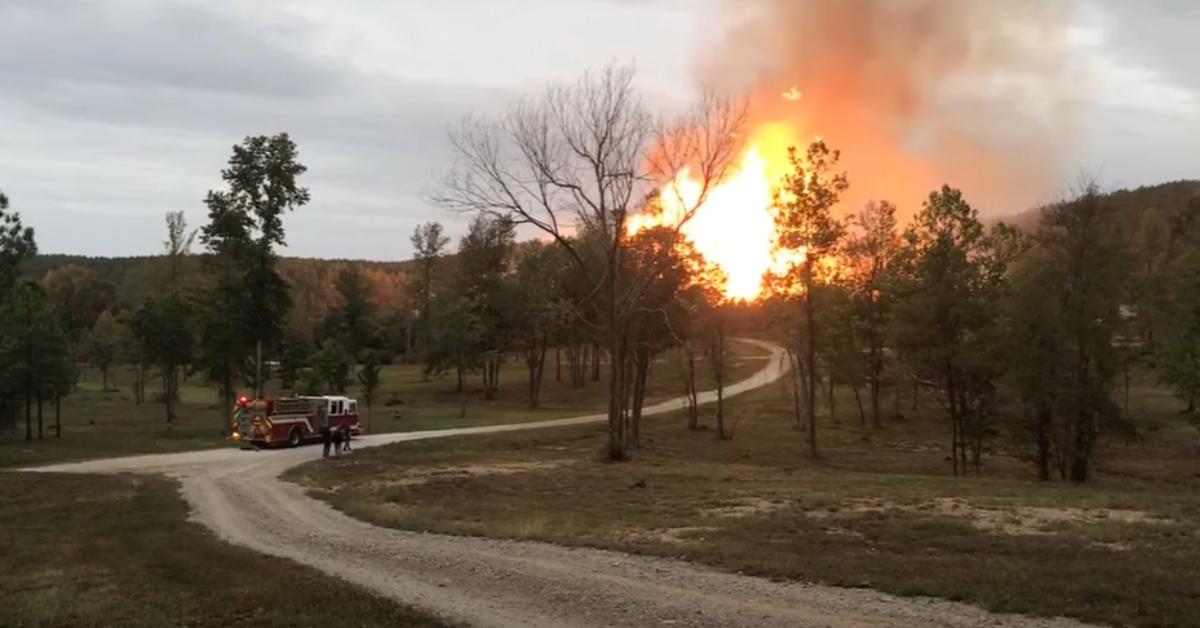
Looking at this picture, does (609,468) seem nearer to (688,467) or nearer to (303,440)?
(688,467)

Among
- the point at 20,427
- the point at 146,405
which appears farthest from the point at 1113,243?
the point at 146,405

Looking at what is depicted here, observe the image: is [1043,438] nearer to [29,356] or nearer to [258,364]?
[258,364]

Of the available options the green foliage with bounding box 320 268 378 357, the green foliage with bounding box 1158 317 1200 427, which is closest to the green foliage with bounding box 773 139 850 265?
the green foliage with bounding box 1158 317 1200 427

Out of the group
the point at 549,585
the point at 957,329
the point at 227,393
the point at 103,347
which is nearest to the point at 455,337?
the point at 227,393

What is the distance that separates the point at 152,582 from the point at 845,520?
13396 millimetres

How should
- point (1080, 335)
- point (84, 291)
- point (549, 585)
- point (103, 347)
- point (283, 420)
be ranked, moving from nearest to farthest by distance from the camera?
1. point (549, 585)
2. point (1080, 335)
3. point (283, 420)
4. point (103, 347)
5. point (84, 291)

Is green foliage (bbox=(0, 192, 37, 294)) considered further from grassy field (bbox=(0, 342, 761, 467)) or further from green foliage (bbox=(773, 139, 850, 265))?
green foliage (bbox=(773, 139, 850, 265))

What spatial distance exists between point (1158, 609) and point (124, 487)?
94.4 ft

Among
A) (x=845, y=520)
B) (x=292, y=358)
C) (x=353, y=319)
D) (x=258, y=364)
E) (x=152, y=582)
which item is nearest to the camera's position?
(x=152, y=582)

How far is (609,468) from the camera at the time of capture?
3195cm

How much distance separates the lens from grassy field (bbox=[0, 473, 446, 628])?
1111 centimetres

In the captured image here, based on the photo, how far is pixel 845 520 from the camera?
18281 mm

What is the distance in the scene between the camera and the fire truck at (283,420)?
44125mm

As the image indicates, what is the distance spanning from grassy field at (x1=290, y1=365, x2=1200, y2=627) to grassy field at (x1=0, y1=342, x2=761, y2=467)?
54.3 feet
